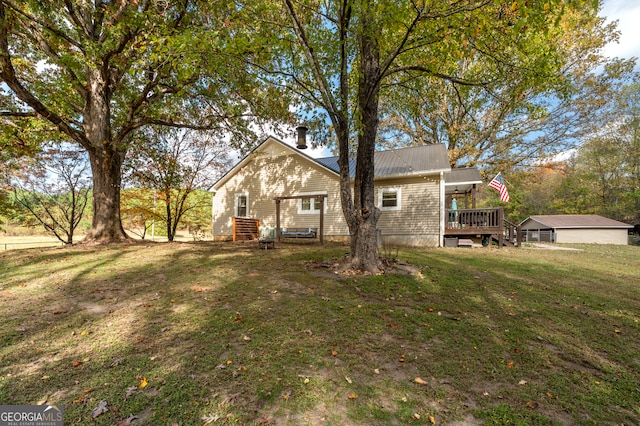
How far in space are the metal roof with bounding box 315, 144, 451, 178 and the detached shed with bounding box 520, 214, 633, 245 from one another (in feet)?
66.2

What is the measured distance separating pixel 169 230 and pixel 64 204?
15.2 feet

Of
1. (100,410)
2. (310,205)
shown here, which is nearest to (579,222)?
(310,205)

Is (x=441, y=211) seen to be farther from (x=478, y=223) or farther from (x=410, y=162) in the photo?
(x=410, y=162)

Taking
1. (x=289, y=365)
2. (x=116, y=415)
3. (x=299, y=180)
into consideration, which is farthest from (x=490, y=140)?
(x=116, y=415)

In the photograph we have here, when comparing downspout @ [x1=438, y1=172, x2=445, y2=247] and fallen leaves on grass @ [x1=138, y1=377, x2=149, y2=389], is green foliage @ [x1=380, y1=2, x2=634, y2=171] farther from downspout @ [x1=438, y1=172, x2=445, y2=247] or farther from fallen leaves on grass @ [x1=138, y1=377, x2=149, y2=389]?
fallen leaves on grass @ [x1=138, y1=377, x2=149, y2=389]

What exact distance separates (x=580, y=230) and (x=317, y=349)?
31.6 meters

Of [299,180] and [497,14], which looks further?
[299,180]

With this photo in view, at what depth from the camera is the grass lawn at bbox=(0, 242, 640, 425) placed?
2.17 meters

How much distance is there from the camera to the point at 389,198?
13172 millimetres

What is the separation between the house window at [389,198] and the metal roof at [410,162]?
816 mm

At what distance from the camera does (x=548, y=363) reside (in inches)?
114

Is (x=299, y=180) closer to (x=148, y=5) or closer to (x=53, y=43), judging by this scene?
(x=148, y=5)

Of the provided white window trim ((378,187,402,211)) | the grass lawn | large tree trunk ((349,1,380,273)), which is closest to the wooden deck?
white window trim ((378,187,402,211))

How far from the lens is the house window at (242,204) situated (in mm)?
15936
